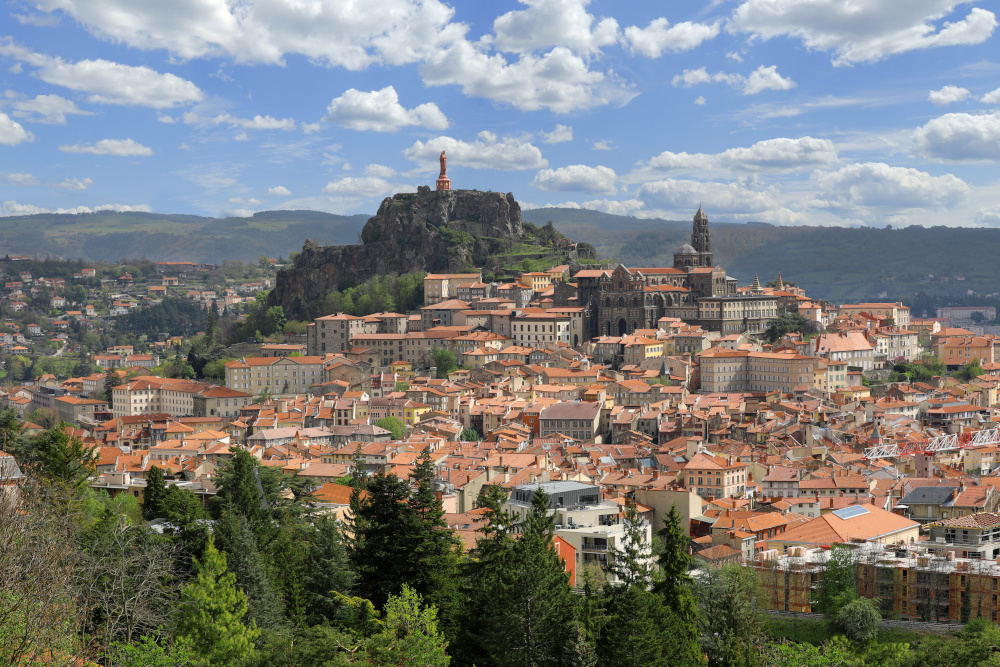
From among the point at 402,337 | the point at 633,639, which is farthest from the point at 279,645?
the point at 402,337

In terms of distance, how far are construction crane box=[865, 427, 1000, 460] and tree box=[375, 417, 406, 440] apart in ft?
82.9

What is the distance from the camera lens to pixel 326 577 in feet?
78.2

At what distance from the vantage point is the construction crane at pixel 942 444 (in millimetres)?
52000

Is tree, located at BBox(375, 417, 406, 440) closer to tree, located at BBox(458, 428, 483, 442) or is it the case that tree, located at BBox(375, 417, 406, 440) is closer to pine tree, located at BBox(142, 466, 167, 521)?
tree, located at BBox(458, 428, 483, 442)

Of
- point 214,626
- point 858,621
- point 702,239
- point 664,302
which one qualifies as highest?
point 702,239

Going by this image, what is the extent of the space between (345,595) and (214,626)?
5.48m

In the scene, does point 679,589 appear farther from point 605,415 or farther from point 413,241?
point 413,241

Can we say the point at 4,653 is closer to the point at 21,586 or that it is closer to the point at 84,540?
the point at 21,586

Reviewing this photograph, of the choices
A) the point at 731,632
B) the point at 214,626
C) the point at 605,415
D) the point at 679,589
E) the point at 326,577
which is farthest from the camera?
the point at 605,415

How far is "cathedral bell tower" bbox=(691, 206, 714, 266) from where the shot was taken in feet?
301

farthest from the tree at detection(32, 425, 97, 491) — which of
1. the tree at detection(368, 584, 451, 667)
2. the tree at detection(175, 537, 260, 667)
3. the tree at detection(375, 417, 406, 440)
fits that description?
the tree at detection(375, 417, 406, 440)

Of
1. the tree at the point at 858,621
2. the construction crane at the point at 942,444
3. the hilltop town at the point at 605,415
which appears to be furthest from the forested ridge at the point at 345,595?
the construction crane at the point at 942,444

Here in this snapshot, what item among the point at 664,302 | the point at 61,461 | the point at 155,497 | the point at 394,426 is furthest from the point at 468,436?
the point at 61,461

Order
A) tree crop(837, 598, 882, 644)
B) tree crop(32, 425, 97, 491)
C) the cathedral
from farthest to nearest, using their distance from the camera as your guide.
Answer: the cathedral → tree crop(837, 598, 882, 644) → tree crop(32, 425, 97, 491)
